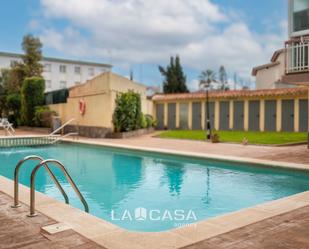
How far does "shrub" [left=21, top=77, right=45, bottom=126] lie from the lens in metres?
26.7

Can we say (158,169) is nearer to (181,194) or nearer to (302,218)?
(181,194)

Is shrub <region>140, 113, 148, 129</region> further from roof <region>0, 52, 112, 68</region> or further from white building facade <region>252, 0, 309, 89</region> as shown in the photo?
roof <region>0, 52, 112, 68</region>

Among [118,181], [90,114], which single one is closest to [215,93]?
[90,114]

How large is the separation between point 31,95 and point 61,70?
26210 mm

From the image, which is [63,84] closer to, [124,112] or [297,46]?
[124,112]

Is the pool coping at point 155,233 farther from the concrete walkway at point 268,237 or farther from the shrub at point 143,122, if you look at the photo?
the shrub at point 143,122

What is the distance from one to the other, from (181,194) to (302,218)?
371 centimetres

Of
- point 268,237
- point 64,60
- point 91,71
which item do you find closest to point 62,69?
point 64,60

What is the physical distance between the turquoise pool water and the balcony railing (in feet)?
14.3

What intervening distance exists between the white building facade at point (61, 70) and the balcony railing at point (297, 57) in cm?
4175

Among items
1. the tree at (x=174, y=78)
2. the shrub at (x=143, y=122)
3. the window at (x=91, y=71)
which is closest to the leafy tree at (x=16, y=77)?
the shrub at (x=143, y=122)

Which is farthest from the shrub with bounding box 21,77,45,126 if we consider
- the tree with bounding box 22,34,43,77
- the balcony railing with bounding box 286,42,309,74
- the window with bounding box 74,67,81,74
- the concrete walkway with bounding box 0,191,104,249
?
the window with bounding box 74,67,81,74

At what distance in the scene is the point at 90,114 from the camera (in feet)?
73.8

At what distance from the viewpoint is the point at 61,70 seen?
170 ft
